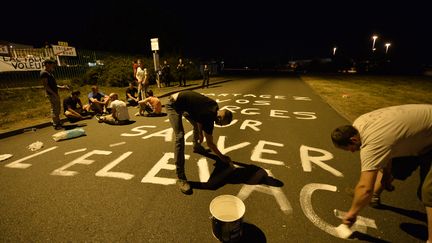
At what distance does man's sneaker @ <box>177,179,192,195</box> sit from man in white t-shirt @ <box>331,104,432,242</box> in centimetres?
208

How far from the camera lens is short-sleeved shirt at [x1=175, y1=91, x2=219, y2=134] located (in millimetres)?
3672

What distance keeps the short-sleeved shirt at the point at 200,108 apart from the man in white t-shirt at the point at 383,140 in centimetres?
178

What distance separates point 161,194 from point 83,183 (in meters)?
1.39

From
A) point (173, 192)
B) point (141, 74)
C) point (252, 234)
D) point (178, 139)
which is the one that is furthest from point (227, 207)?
point (141, 74)

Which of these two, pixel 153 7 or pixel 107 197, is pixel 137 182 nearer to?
pixel 107 197

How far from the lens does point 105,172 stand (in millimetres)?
4262

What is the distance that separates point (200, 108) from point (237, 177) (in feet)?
4.43

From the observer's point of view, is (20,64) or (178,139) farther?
(20,64)

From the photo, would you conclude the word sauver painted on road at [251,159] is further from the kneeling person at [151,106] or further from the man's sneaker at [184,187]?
the kneeling person at [151,106]

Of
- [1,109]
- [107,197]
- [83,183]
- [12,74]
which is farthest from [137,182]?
[12,74]

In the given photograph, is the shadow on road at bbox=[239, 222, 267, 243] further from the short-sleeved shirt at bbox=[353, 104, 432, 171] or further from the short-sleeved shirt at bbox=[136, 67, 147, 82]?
the short-sleeved shirt at bbox=[136, 67, 147, 82]

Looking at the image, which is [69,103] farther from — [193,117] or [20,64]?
[20,64]

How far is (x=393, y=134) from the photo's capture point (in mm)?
2258

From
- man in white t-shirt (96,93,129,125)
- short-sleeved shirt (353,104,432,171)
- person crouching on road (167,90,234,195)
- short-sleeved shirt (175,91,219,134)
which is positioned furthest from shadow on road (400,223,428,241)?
man in white t-shirt (96,93,129,125)
